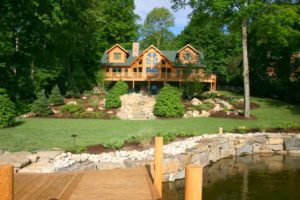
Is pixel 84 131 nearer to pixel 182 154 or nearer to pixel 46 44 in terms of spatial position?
pixel 182 154

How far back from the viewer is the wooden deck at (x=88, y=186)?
572cm

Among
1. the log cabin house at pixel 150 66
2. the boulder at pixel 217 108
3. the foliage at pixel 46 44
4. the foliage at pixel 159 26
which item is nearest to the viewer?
the foliage at pixel 46 44

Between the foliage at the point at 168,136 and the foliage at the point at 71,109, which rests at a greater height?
the foliage at the point at 71,109

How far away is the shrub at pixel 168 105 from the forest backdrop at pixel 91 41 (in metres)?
Answer: 5.30

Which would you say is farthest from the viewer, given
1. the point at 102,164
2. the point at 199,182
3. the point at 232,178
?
the point at 232,178

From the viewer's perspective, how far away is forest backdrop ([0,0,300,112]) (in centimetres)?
2153

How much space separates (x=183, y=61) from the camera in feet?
133

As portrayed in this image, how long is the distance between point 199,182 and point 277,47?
3130cm

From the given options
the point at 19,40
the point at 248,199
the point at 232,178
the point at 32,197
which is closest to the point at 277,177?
the point at 232,178

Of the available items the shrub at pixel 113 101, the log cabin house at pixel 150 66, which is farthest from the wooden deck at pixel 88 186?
the log cabin house at pixel 150 66

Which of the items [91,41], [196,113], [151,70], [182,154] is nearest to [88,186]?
[182,154]

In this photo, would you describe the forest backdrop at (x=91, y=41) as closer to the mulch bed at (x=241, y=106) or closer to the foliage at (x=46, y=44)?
the foliage at (x=46, y=44)

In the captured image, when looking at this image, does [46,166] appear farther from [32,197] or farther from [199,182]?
[199,182]

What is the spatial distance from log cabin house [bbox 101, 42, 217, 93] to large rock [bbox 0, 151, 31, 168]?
28604 millimetres
